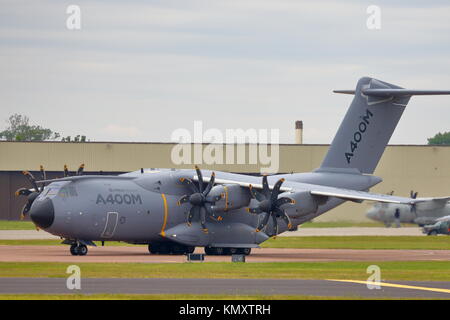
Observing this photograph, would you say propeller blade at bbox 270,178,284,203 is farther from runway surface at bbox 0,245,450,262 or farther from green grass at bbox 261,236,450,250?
green grass at bbox 261,236,450,250

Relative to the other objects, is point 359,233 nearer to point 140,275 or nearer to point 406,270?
point 406,270

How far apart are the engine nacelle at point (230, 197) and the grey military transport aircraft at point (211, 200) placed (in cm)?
5

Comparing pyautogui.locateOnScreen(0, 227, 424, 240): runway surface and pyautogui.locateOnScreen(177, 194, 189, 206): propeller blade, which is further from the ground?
pyautogui.locateOnScreen(177, 194, 189, 206): propeller blade

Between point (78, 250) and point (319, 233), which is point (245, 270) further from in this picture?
point (319, 233)

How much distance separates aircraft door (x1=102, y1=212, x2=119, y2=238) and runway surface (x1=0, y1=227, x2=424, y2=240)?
20.2m

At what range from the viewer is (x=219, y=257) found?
4694 cm

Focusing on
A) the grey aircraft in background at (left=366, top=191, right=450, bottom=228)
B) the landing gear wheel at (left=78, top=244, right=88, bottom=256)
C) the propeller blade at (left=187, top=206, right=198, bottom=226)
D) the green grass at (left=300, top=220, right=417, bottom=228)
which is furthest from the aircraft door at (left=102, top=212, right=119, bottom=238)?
the grey aircraft in background at (left=366, top=191, right=450, bottom=228)

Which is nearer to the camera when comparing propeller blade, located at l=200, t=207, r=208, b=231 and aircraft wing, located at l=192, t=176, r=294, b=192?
aircraft wing, located at l=192, t=176, r=294, b=192

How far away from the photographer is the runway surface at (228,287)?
26312 millimetres

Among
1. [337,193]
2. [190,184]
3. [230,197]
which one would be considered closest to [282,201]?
[230,197]

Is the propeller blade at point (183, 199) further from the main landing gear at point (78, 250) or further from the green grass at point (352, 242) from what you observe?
the green grass at point (352, 242)

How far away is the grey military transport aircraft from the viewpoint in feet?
145

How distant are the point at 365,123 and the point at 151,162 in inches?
1627
